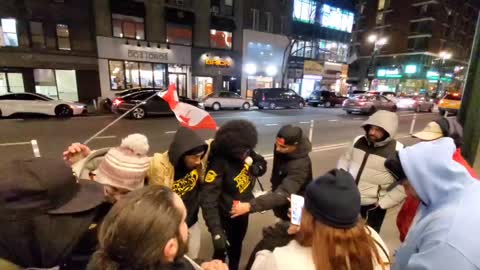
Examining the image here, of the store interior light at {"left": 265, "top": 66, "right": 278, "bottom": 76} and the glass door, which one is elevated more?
the store interior light at {"left": 265, "top": 66, "right": 278, "bottom": 76}

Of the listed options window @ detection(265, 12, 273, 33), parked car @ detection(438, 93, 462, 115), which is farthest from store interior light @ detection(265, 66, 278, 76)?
parked car @ detection(438, 93, 462, 115)

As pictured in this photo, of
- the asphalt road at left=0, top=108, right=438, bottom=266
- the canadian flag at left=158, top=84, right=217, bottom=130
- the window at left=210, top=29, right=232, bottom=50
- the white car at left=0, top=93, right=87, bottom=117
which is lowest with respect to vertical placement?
the asphalt road at left=0, top=108, right=438, bottom=266

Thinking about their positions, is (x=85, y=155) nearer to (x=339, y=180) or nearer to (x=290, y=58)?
(x=339, y=180)

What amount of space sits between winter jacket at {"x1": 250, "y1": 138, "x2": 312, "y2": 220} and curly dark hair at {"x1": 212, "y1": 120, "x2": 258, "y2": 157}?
47 cm

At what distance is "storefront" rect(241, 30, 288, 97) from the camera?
25641 millimetres

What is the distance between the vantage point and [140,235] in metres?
0.92

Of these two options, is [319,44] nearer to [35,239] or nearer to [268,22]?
[268,22]

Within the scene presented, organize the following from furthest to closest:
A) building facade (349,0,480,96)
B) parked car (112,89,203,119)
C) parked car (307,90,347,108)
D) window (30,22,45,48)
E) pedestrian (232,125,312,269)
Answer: building facade (349,0,480,96), parked car (307,90,347,108), window (30,22,45,48), parked car (112,89,203,119), pedestrian (232,125,312,269)

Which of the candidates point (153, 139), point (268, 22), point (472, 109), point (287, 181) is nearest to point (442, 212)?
point (287, 181)

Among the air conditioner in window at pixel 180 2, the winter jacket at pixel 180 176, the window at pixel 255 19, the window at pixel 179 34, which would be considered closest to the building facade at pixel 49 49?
the window at pixel 179 34

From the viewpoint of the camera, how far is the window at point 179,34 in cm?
2179

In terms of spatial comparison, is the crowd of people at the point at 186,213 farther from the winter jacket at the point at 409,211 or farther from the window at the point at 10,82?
the window at the point at 10,82

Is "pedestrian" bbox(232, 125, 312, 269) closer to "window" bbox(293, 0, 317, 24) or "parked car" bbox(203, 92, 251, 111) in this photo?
"parked car" bbox(203, 92, 251, 111)

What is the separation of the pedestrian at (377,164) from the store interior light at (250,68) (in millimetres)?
23578
